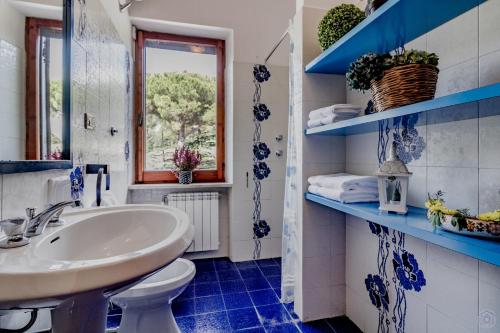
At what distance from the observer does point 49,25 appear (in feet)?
3.29

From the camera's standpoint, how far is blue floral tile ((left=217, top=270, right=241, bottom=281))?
2.25m

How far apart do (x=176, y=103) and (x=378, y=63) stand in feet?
6.74

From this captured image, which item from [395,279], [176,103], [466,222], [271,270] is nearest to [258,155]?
[176,103]

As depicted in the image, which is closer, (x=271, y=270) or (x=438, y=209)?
(x=438, y=209)

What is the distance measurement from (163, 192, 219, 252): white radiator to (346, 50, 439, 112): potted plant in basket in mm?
1809

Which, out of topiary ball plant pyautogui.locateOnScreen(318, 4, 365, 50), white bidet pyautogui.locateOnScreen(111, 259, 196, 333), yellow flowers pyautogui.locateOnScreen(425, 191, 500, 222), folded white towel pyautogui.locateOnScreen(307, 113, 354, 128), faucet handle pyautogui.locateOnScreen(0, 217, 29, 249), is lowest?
white bidet pyautogui.locateOnScreen(111, 259, 196, 333)

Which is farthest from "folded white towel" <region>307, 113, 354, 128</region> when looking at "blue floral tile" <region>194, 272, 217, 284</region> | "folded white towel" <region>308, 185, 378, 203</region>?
"blue floral tile" <region>194, 272, 217, 284</region>

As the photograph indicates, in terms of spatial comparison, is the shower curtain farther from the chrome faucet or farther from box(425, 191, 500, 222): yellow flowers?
the chrome faucet

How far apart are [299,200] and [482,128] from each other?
95cm

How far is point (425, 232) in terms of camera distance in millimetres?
851

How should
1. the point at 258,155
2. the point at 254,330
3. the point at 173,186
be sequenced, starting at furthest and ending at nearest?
1. the point at 258,155
2. the point at 173,186
3. the point at 254,330

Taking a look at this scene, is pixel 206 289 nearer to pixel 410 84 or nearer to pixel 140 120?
pixel 140 120

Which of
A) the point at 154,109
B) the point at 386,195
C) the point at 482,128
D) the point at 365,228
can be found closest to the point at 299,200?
the point at 365,228

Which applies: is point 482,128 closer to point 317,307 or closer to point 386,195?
point 386,195
